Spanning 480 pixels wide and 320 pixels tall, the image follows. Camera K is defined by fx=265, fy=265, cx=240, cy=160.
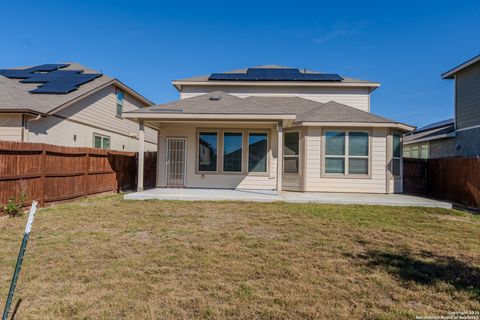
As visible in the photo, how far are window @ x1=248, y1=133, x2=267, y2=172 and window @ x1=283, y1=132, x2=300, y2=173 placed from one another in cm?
87

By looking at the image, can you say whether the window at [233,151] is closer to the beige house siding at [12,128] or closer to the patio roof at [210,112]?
the patio roof at [210,112]

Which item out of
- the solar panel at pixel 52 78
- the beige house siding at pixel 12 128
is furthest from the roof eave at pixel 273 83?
the beige house siding at pixel 12 128

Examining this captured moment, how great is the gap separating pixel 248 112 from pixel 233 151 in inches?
94.2

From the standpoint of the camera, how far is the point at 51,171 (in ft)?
25.3

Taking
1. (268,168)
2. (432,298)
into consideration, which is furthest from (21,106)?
(432,298)

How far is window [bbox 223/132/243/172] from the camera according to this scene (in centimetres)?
1131

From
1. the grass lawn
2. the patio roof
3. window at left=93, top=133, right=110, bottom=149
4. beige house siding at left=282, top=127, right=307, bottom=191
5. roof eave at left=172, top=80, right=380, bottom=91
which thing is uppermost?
roof eave at left=172, top=80, right=380, bottom=91

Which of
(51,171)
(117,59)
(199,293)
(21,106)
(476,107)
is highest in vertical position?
(117,59)

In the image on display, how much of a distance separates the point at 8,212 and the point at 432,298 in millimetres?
8325

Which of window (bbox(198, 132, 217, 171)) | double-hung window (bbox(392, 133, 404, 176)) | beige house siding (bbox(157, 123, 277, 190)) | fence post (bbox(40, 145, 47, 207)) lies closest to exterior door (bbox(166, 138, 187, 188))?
beige house siding (bbox(157, 123, 277, 190))

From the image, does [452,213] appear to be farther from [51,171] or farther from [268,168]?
[51,171]

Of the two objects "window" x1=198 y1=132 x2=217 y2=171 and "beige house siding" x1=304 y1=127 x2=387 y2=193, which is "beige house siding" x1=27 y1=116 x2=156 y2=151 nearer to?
"window" x1=198 y1=132 x2=217 y2=171

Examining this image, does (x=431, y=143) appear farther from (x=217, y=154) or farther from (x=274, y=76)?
(x=217, y=154)

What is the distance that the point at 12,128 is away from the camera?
923cm
